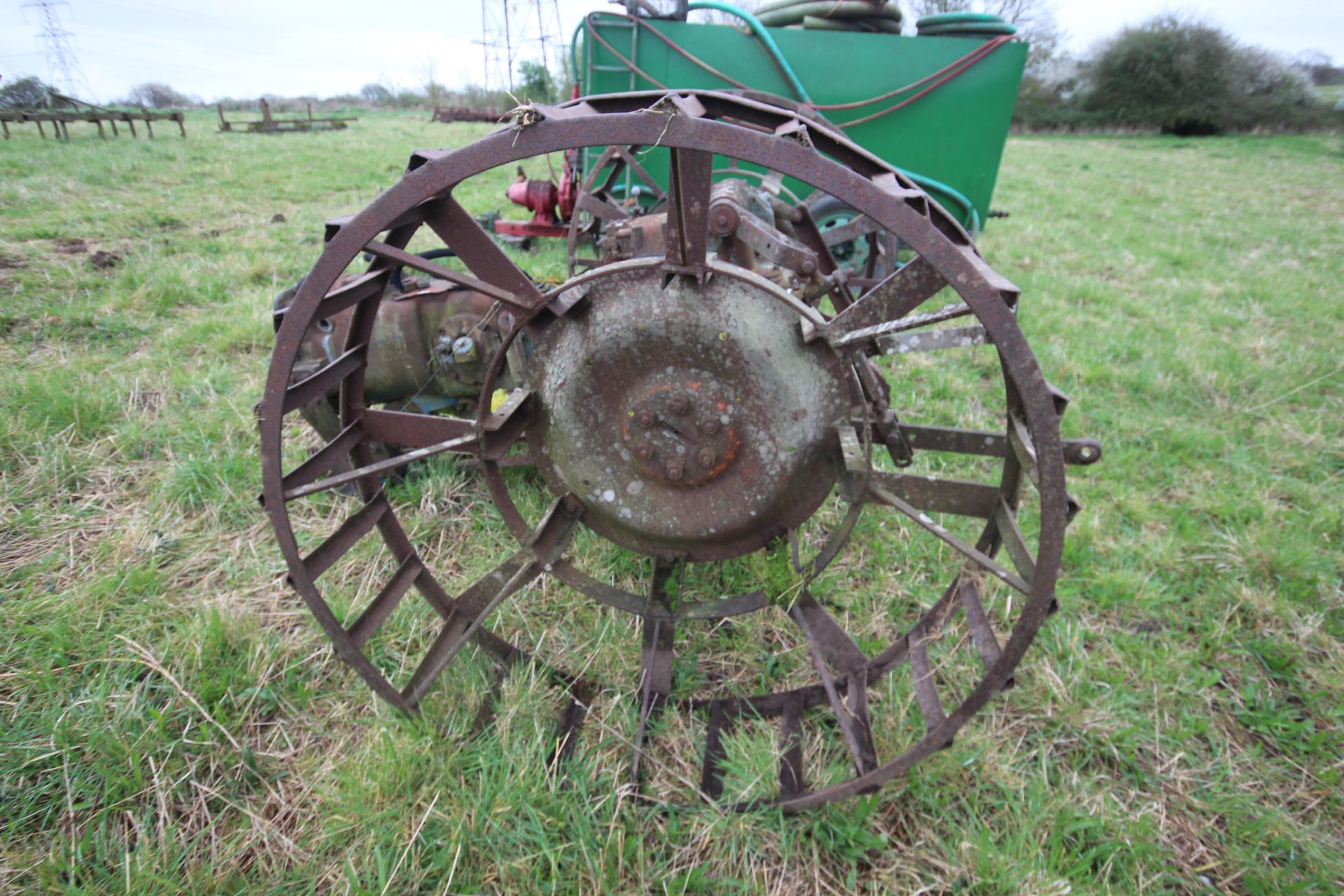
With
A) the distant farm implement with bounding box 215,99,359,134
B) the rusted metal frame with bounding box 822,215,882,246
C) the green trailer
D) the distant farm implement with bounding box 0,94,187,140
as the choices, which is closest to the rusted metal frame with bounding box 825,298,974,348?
the rusted metal frame with bounding box 822,215,882,246

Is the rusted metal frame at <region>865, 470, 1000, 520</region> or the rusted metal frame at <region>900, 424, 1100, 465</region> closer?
the rusted metal frame at <region>865, 470, 1000, 520</region>

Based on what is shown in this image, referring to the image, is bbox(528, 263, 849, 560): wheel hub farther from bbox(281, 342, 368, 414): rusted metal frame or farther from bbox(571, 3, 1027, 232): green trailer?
bbox(571, 3, 1027, 232): green trailer

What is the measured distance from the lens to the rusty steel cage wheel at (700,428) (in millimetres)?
1448

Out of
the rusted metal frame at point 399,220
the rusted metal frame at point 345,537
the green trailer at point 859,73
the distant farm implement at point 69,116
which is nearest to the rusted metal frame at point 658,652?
the rusted metal frame at point 345,537

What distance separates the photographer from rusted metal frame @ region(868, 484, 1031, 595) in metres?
1.60

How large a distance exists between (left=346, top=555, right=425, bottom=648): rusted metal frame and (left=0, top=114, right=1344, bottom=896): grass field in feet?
0.97

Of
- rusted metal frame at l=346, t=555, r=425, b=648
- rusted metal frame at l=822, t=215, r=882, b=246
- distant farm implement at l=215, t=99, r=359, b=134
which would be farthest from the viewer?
distant farm implement at l=215, t=99, r=359, b=134

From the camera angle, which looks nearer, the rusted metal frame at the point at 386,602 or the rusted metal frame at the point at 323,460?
the rusted metal frame at the point at 323,460

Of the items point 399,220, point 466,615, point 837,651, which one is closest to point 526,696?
point 466,615

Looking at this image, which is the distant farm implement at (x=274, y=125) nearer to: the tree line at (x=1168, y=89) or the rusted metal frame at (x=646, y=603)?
the tree line at (x=1168, y=89)

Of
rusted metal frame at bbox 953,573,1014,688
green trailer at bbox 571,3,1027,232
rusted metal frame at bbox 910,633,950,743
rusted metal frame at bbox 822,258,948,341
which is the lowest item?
rusted metal frame at bbox 910,633,950,743

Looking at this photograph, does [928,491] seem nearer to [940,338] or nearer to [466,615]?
[940,338]

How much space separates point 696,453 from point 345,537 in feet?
3.46

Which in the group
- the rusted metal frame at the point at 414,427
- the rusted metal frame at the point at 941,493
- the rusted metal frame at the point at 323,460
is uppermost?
the rusted metal frame at the point at 414,427
